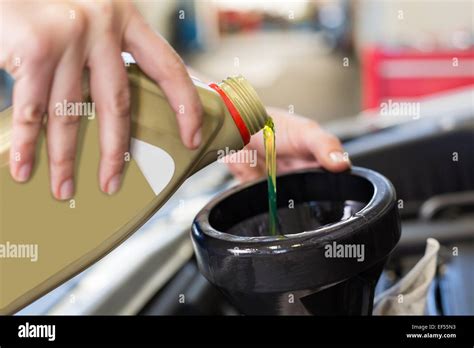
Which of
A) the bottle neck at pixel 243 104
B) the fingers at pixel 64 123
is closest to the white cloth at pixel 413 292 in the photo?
the bottle neck at pixel 243 104

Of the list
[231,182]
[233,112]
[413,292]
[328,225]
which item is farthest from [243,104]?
[231,182]

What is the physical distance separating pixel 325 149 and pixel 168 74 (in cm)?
21

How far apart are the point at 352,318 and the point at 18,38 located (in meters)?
0.35

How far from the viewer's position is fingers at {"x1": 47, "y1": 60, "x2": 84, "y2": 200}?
419 millimetres

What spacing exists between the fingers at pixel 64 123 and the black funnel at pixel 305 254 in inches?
4.5

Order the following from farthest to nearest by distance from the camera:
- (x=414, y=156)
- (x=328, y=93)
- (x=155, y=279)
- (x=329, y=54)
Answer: (x=329, y=54) → (x=328, y=93) → (x=414, y=156) → (x=155, y=279)

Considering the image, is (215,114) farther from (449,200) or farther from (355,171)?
(449,200)

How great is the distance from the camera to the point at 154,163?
0.47m

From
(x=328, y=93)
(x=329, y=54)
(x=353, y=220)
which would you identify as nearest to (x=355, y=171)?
(x=353, y=220)

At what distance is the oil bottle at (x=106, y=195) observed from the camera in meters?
0.45

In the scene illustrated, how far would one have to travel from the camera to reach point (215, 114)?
467mm

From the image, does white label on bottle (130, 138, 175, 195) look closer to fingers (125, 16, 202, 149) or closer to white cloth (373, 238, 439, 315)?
fingers (125, 16, 202, 149)

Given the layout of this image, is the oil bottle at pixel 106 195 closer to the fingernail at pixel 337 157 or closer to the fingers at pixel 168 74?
the fingers at pixel 168 74

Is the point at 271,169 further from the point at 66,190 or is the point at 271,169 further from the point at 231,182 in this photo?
the point at 231,182
